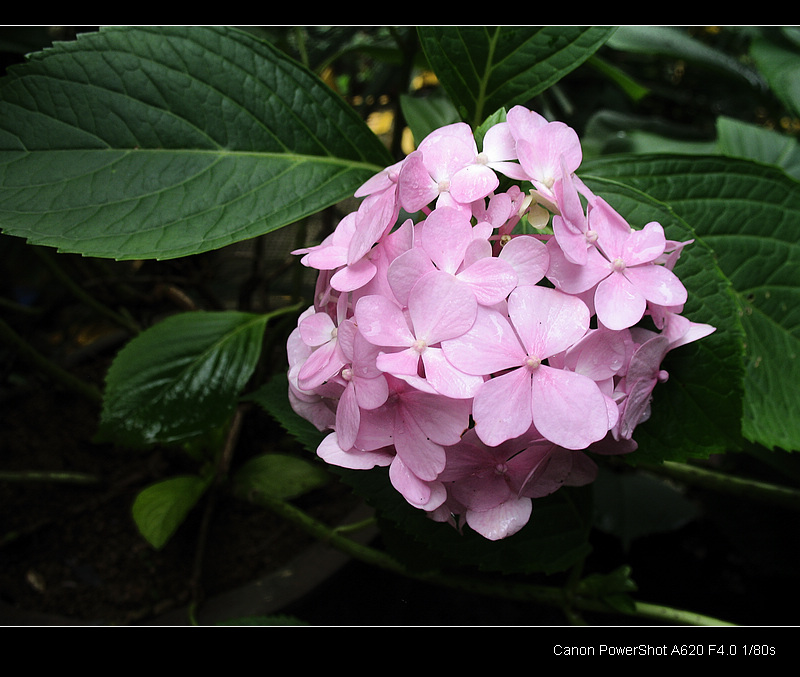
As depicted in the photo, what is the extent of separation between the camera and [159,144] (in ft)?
1.58

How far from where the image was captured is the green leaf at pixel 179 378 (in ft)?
1.96

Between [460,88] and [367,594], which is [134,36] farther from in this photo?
[367,594]

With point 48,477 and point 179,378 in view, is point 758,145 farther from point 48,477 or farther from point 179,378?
point 48,477

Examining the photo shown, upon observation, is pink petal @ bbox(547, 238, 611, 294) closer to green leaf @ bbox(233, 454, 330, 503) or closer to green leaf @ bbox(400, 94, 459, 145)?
green leaf @ bbox(400, 94, 459, 145)

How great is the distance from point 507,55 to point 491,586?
21.5 inches

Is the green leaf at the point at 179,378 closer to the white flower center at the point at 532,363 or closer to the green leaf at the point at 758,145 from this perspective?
the white flower center at the point at 532,363

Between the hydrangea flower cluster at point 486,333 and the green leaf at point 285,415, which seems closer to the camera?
the hydrangea flower cluster at point 486,333

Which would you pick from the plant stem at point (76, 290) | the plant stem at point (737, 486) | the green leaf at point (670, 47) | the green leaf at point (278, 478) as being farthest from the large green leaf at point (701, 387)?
the plant stem at point (76, 290)

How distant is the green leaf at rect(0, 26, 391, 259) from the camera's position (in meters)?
0.44

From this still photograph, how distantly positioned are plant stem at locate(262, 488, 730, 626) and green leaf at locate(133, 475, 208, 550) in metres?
0.10

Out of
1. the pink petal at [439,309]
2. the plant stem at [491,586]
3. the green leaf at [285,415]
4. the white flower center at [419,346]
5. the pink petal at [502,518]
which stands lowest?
the plant stem at [491,586]

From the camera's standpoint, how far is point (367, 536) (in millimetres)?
695

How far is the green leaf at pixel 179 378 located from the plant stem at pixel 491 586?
16 centimetres

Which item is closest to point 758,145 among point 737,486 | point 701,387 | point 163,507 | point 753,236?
point 753,236
